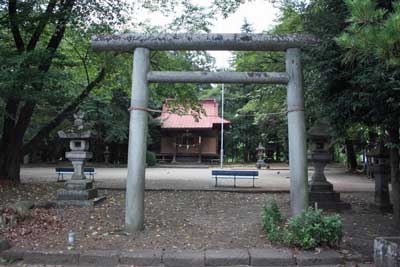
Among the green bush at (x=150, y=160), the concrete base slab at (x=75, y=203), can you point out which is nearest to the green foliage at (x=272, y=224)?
the concrete base slab at (x=75, y=203)

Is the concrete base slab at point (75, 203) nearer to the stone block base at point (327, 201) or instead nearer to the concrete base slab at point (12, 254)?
the concrete base slab at point (12, 254)

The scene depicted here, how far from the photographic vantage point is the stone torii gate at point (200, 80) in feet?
21.6

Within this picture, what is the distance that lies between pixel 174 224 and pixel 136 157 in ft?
5.83

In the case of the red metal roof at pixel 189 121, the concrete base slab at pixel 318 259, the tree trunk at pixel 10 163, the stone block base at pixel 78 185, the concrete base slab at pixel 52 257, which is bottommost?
the concrete base slab at pixel 52 257

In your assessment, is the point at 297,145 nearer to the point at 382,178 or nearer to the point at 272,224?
the point at 272,224

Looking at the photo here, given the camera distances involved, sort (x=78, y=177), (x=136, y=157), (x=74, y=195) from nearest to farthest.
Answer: (x=136, y=157)
(x=74, y=195)
(x=78, y=177)

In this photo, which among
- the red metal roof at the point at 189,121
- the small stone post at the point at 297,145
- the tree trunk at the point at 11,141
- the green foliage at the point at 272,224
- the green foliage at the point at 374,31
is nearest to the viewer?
the green foliage at the point at 374,31

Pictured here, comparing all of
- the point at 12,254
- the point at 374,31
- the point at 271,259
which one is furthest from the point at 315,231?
the point at 12,254

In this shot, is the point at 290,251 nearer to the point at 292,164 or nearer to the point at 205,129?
the point at 292,164

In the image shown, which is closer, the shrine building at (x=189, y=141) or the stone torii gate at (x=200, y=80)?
the stone torii gate at (x=200, y=80)

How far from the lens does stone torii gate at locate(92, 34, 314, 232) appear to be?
6574mm

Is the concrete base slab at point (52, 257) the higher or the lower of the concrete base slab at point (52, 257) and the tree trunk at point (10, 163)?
the lower

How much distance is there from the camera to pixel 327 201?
10.2 metres

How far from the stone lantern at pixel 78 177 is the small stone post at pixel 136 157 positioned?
3479 mm
